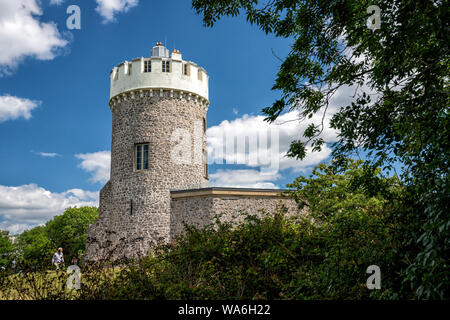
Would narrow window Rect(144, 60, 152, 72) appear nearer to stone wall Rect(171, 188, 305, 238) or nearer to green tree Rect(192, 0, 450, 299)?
stone wall Rect(171, 188, 305, 238)

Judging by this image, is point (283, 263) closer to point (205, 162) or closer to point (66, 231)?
point (205, 162)

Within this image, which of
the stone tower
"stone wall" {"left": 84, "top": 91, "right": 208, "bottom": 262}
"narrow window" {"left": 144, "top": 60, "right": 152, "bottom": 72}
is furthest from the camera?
"narrow window" {"left": 144, "top": 60, "right": 152, "bottom": 72}

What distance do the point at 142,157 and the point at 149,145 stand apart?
839 millimetres

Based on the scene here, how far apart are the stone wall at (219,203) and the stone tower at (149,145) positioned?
2.96m

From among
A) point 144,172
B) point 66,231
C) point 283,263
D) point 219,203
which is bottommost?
point 66,231

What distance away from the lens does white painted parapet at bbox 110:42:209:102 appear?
2173 centimetres

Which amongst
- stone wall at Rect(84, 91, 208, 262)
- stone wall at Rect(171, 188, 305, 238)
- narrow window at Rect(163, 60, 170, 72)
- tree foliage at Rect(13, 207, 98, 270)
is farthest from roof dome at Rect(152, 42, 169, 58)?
tree foliage at Rect(13, 207, 98, 270)

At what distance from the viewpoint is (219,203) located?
17.0m

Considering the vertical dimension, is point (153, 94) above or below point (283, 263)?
above

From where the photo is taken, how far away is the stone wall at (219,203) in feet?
Answer: 55.6

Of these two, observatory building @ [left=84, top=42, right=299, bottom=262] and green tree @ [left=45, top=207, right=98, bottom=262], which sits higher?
observatory building @ [left=84, top=42, right=299, bottom=262]

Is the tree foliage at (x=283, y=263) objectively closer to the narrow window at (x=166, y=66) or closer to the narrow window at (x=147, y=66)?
the narrow window at (x=166, y=66)

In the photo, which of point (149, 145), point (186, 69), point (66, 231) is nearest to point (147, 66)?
point (186, 69)

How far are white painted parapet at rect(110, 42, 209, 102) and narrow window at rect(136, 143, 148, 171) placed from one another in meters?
3.62
